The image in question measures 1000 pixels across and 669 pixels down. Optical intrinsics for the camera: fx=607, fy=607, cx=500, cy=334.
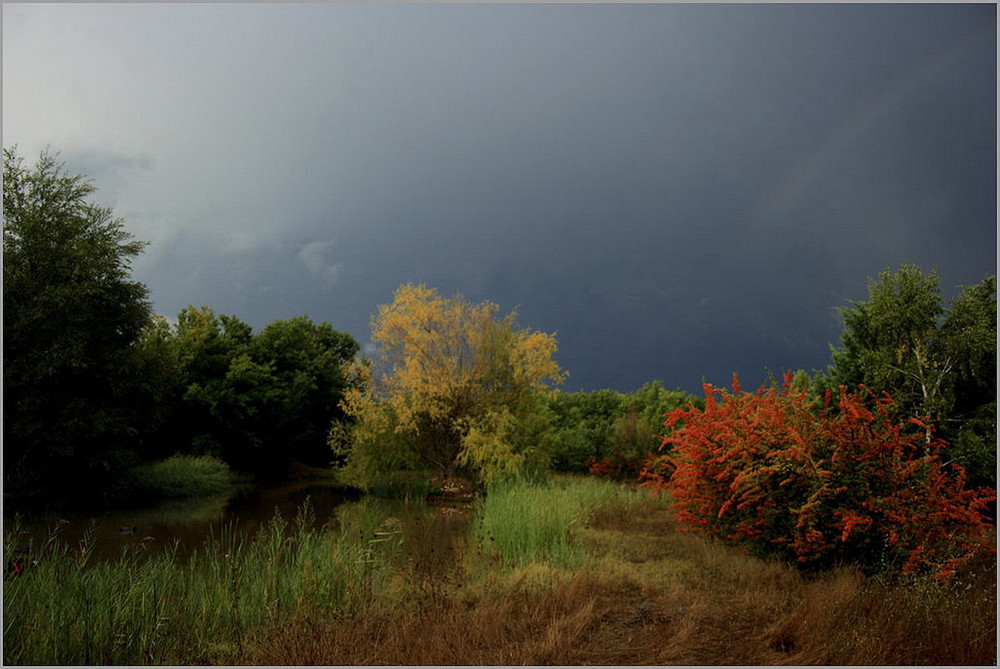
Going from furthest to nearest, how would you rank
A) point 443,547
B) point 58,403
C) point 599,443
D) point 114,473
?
1. point 599,443
2. point 114,473
3. point 58,403
4. point 443,547

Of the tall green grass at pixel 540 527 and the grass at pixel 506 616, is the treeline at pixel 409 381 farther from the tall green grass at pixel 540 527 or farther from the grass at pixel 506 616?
the grass at pixel 506 616

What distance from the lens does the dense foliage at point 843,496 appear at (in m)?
6.20

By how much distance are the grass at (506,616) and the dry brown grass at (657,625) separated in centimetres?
1

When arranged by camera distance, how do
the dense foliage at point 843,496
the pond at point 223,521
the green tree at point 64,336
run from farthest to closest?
the green tree at point 64,336 → the pond at point 223,521 → the dense foliage at point 843,496

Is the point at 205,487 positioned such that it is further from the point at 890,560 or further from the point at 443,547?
the point at 890,560

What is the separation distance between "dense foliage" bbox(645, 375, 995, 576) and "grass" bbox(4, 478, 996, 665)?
0.35 meters

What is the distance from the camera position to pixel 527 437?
55.3 feet

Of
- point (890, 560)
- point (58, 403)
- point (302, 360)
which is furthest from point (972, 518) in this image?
point (302, 360)

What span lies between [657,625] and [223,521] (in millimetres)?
11229

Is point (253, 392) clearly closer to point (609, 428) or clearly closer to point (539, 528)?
point (609, 428)

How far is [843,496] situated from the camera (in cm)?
639

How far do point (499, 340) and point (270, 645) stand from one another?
42.8 ft

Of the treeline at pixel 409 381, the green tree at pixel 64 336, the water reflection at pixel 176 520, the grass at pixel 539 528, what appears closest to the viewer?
the grass at pixel 539 528

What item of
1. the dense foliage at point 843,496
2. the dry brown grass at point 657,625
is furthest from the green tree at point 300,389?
the dry brown grass at point 657,625
